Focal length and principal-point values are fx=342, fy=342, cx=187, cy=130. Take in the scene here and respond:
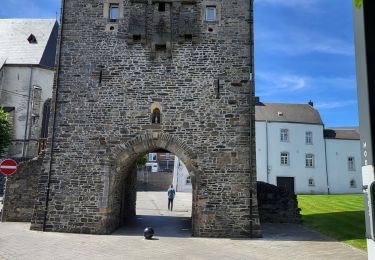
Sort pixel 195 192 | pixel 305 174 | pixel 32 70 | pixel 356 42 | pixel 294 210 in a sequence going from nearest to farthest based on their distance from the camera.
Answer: pixel 356 42, pixel 195 192, pixel 294 210, pixel 32 70, pixel 305 174

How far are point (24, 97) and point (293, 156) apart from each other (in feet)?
85.5

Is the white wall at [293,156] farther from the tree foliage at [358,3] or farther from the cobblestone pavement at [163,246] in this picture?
the tree foliage at [358,3]

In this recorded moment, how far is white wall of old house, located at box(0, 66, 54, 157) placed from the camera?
1120 inches

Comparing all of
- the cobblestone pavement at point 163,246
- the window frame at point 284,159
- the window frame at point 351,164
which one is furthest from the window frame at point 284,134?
the cobblestone pavement at point 163,246

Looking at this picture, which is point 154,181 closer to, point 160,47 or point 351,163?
point 351,163

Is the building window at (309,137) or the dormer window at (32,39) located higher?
the dormer window at (32,39)

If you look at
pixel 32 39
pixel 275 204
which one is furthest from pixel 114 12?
pixel 32 39

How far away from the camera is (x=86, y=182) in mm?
13164

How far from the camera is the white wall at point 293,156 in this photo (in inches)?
1374

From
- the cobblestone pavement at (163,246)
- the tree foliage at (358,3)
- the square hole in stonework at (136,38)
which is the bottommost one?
the cobblestone pavement at (163,246)

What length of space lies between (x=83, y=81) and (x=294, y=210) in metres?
11.4

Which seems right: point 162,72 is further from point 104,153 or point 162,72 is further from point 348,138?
point 348,138

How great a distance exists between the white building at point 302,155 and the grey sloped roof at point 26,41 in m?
21.3

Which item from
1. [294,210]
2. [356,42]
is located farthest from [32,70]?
[356,42]
